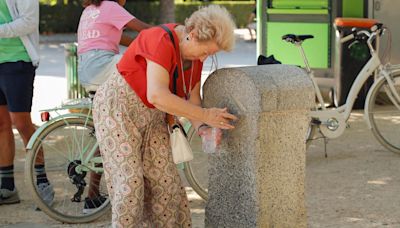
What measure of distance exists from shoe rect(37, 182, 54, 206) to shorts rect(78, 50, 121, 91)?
2.58 feet

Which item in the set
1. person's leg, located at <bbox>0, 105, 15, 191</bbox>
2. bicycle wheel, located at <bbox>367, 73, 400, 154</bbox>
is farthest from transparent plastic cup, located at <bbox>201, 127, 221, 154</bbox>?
bicycle wheel, located at <bbox>367, 73, 400, 154</bbox>

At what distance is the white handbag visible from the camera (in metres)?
4.54

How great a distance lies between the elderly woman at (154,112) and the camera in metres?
4.25

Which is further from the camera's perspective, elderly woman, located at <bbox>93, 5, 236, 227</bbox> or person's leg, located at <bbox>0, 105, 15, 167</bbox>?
person's leg, located at <bbox>0, 105, 15, 167</bbox>

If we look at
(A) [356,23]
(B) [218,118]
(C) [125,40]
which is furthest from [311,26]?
(B) [218,118]

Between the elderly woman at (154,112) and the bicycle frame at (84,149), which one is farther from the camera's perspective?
the bicycle frame at (84,149)

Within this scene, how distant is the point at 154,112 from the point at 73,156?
1475mm

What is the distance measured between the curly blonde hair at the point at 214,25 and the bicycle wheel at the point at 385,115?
3.63 meters

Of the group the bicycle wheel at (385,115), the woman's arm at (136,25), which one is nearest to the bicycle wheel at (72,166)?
the woman's arm at (136,25)

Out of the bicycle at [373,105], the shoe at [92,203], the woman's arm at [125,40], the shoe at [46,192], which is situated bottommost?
the shoe at [92,203]

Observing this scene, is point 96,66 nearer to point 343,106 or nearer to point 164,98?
point 164,98

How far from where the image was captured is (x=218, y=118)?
14.5 ft

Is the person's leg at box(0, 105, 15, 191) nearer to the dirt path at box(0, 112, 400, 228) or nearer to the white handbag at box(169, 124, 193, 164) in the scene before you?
the dirt path at box(0, 112, 400, 228)

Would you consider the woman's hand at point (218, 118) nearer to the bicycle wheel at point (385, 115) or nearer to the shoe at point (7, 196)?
the shoe at point (7, 196)
